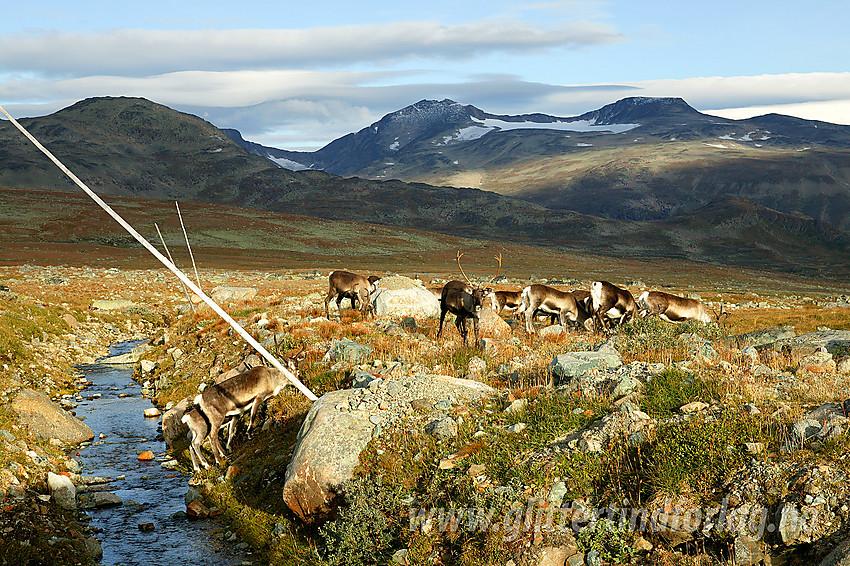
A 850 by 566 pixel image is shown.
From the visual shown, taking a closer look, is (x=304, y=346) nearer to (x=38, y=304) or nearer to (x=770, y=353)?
(x=770, y=353)

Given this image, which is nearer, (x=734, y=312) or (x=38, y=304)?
(x=38, y=304)

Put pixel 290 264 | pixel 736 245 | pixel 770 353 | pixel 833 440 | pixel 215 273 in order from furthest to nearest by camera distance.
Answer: pixel 736 245 < pixel 290 264 < pixel 215 273 < pixel 770 353 < pixel 833 440

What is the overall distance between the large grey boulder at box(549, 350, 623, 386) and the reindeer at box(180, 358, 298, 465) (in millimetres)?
Result: 6030

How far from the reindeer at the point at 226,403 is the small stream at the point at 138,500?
954 mm

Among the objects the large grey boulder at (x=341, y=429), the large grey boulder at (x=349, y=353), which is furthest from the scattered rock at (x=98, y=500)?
the large grey boulder at (x=349, y=353)

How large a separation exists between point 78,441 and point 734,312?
30.7 metres

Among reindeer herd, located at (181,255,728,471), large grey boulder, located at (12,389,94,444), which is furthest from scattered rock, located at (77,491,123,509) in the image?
large grey boulder, located at (12,389,94,444)

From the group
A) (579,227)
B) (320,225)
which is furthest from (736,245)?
(320,225)

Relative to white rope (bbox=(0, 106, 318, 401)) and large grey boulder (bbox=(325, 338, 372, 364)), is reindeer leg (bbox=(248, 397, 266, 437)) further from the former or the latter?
white rope (bbox=(0, 106, 318, 401))

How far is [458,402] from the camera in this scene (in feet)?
34.5

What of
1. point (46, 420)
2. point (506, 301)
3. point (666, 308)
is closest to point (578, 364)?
point (46, 420)

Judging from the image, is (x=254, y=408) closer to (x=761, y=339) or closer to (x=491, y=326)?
(x=491, y=326)

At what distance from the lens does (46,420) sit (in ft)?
46.6

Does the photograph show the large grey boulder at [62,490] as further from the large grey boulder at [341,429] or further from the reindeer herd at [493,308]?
the large grey boulder at [341,429]
